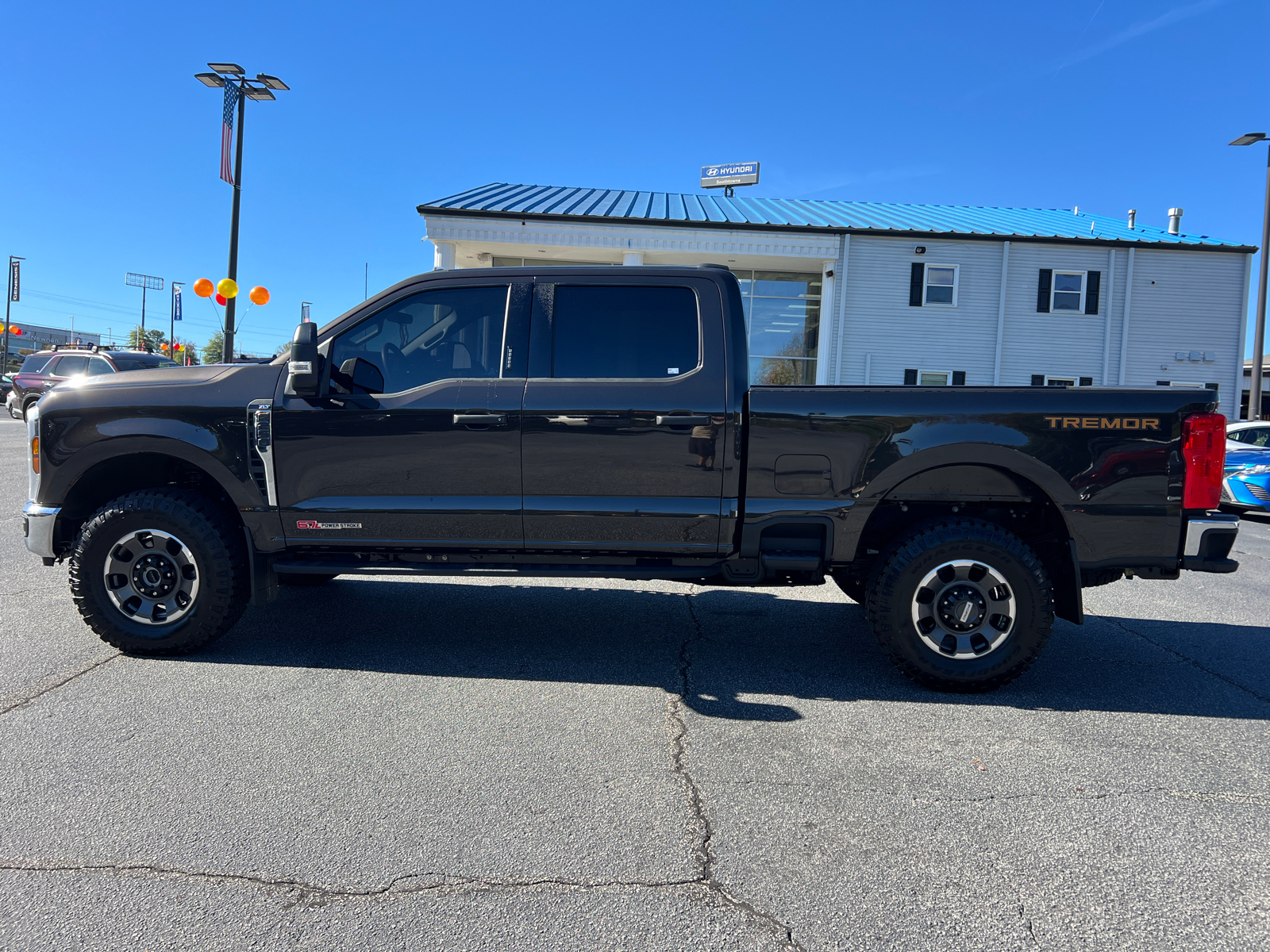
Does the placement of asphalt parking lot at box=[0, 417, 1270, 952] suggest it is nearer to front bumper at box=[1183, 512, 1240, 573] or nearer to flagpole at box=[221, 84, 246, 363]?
front bumper at box=[1183, 512, 1240, 573]

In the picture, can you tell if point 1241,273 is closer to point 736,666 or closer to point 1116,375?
point 1116,375

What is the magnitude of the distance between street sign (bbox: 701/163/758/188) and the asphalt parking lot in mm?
24343

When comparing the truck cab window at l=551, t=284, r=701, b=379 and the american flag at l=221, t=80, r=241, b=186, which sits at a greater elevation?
the american flag at l=221, t=80, r=241, b=186

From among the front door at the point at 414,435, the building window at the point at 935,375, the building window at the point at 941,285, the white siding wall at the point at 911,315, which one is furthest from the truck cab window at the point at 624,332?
the building window at the point at 941,285

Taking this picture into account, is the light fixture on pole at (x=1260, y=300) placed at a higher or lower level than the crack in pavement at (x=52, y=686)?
higher

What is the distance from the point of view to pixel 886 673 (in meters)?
4.38

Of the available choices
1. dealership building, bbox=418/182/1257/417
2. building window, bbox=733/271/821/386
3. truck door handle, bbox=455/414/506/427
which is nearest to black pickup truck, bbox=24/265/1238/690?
truck door handle, bbox=455/414/506/427

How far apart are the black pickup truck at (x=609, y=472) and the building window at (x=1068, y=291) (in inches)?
821

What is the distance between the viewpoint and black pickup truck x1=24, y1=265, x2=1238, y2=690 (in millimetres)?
3924

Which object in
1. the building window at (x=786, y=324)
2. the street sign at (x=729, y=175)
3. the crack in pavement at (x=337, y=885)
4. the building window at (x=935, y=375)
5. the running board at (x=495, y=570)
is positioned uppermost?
the street sign at (x=729, y=175)

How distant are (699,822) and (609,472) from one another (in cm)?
185

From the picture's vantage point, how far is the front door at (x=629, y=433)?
409 cm

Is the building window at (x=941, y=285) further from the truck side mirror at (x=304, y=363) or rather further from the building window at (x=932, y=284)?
the truck side mirror at (x=304, y=363)

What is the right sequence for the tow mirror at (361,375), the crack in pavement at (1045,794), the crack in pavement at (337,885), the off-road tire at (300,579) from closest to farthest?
the crack in pavement at (337,885) < the crack in pavement at (1045,794) < the tow mirror at (361,375) < the off-road tire at (300,579)
